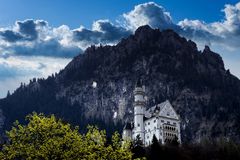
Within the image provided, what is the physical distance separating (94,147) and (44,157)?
4582 mm

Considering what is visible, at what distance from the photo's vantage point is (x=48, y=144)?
39.2m

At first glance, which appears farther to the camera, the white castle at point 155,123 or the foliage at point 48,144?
the white castle at point 155,123

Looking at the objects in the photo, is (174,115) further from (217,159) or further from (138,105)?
(217,159)

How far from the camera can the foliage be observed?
3903 centimetres

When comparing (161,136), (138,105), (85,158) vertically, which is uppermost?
(138,105)

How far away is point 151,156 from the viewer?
4188 inches

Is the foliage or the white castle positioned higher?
the white castle

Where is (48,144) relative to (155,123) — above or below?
below

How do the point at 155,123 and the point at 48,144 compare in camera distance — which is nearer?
the point at 48,144

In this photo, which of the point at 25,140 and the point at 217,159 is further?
the point at 217,159

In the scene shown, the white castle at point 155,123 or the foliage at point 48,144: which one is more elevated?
the white castle at point 155,123

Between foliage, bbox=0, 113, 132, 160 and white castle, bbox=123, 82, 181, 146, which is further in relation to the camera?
white castle, bbox=123, 82, 181, 146

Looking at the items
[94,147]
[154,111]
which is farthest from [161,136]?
[94,147]

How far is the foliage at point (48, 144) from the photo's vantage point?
39031 mm
